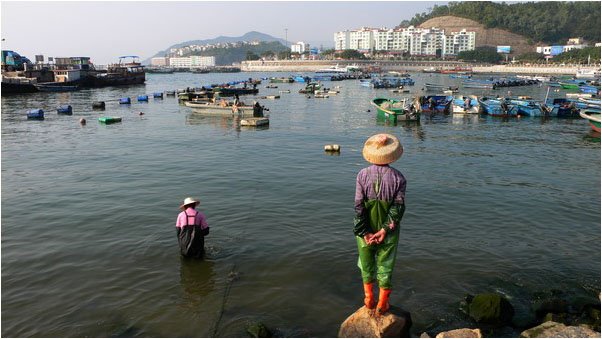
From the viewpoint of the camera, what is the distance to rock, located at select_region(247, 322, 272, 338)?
279 inches

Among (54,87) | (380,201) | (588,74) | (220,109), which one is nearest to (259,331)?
(380,201)

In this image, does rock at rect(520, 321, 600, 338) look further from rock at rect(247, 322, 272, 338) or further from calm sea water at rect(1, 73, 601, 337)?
rock at rect(247, 322, 272, 338)

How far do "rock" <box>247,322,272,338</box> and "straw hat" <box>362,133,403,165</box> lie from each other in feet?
10.8

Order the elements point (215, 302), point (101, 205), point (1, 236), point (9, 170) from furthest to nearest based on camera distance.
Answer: point (9, 170) < point (101, 205) < point (1, 236) < point (215, 302)

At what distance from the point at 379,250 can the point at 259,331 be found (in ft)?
8.09

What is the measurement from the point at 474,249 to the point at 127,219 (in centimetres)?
925

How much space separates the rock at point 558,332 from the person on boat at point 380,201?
98.0 inches

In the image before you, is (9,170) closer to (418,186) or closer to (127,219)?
(127,219)

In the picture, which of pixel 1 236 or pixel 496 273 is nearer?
pixel 496 273

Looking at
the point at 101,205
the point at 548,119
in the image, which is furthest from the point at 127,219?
the point at 548,119

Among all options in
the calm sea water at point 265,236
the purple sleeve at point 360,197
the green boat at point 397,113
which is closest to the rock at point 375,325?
the calm sea water at point 265,236

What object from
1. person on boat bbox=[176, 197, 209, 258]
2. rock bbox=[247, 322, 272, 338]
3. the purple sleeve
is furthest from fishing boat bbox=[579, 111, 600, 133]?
rock bbox=[247, 322, 272, 338]

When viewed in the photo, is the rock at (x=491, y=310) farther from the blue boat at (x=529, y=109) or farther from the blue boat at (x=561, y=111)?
the blue boat at (x=561, y=111)

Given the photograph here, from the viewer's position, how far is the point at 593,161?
22.5m
